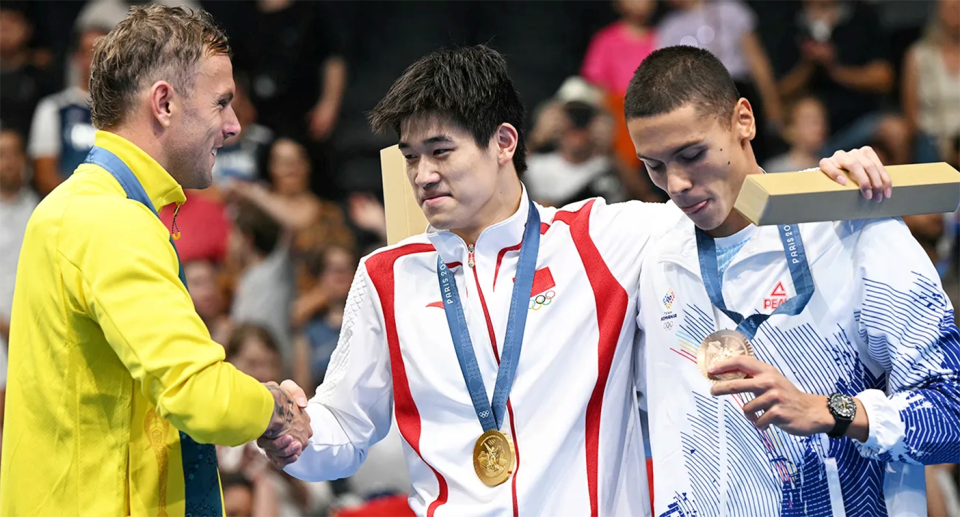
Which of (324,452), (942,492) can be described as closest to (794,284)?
(324,452)

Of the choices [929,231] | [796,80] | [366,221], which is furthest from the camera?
[796,80]

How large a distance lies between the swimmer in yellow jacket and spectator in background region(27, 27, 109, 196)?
17.7 feet

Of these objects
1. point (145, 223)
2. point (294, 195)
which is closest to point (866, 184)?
point (145, 223)

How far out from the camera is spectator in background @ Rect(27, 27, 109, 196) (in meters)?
8.16

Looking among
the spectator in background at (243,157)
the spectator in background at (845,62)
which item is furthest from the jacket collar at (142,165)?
the spectator in background at (845,62)

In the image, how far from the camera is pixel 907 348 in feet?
9.59

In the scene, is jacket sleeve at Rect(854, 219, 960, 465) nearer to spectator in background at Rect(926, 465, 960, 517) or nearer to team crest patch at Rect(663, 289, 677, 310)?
team crest patch at Rect(663, 289, 677, 310)

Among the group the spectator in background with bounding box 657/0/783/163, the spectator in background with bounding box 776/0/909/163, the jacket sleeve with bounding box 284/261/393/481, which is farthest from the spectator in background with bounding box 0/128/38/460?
→ the spectator in background with bounding box 776/0/909/163

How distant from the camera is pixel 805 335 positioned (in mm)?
3055

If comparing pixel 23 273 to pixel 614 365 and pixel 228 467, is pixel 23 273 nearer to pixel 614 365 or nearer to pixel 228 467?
pixel 614 365

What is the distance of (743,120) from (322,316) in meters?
4.78

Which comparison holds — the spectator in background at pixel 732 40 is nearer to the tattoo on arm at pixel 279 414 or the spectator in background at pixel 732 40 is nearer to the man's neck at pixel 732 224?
the man's neck at pixel 732 224

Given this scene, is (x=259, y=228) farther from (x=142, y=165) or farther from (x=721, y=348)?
(x=721, y=348)

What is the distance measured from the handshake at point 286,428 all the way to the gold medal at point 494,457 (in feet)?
1.78
